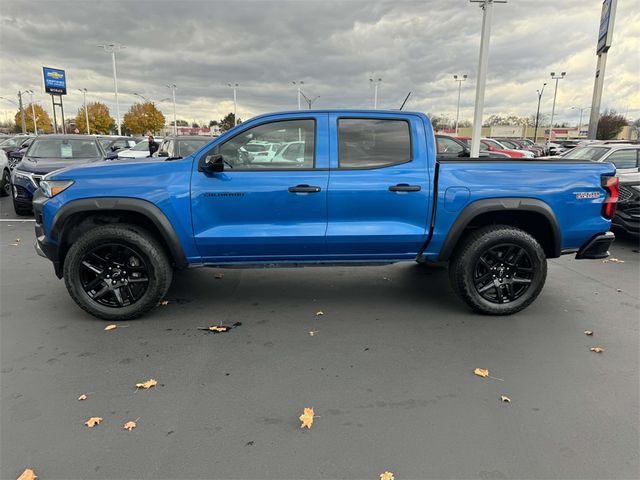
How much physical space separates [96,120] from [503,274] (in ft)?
310

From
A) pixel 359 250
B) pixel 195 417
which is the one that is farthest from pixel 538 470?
pixel 359 250

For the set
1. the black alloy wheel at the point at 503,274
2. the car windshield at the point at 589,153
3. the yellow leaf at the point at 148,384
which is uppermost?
the car windshield at the point at 589,153

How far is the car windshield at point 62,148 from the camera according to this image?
9868mm

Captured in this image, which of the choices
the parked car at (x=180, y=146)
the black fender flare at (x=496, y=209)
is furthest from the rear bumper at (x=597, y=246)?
the parked car at (x=180, y=146)

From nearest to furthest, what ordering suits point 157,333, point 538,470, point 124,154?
point 538,470, point 157,333, point 124,154

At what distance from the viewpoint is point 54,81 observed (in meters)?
60.0

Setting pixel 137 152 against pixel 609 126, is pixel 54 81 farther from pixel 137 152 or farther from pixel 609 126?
pixel 609 126

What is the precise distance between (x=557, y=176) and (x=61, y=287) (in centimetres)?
543

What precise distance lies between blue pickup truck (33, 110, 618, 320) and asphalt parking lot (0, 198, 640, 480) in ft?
1.81

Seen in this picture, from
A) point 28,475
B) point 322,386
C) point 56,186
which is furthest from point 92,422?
point 56,186

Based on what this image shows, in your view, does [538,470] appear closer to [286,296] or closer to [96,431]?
[96,431]

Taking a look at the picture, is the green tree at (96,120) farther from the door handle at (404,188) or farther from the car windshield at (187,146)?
the door handle at (404,188)

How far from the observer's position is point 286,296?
4844 millimetres

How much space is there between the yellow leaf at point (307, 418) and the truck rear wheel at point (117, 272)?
6.50 ft
